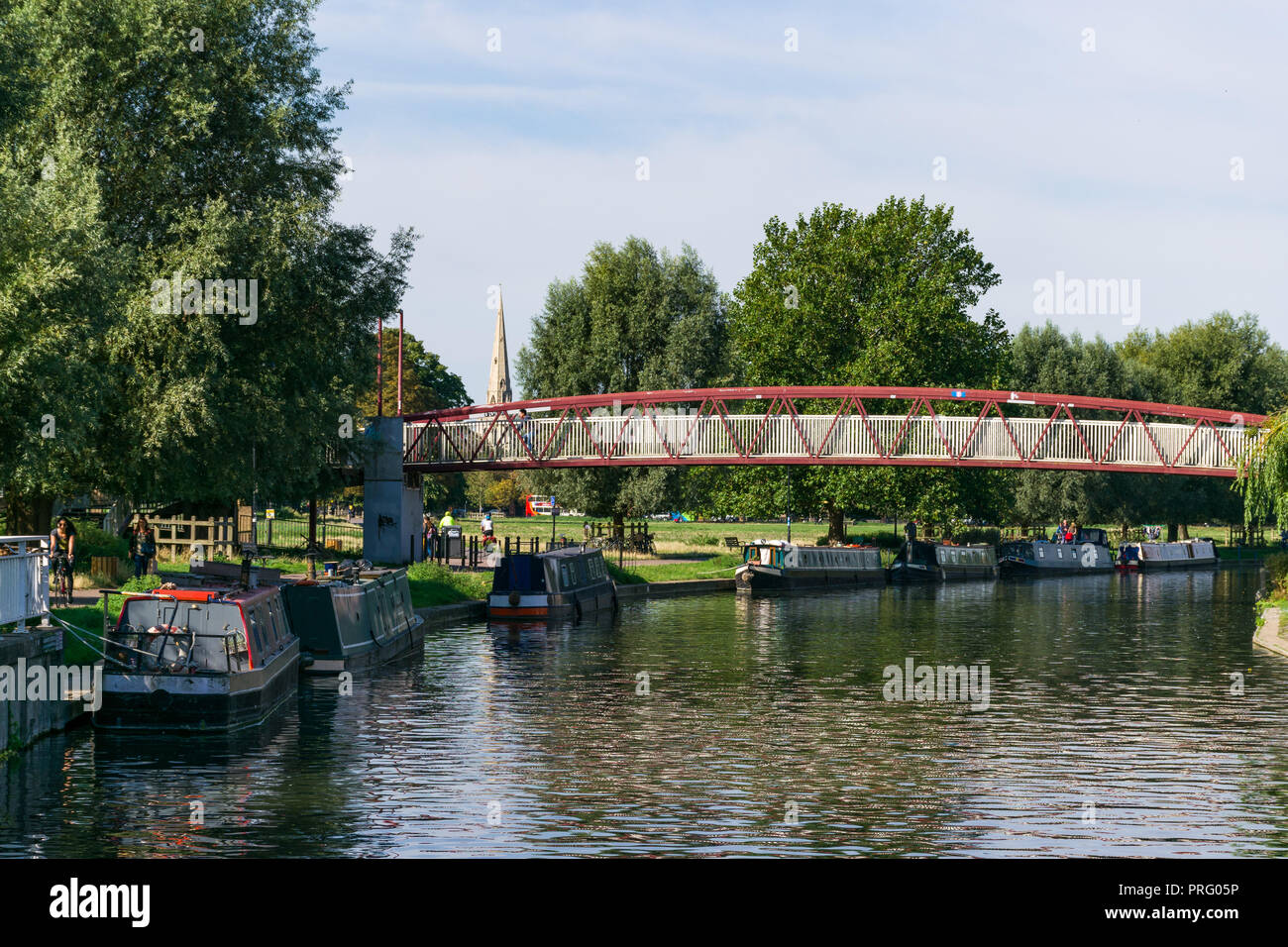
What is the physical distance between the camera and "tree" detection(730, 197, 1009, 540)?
70.9 m

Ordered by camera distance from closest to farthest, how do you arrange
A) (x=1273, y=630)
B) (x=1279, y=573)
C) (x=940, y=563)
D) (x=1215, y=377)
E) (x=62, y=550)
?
(x=62, y=550) < (x=1273, y=630) < (x=1279, y=573) < (x=940, y=563) < (x=1215, y=377)

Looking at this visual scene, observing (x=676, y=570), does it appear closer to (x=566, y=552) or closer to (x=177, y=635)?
(x=566, y=552)

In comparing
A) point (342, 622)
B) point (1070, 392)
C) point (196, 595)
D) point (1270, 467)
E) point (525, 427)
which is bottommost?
point (342, 622)

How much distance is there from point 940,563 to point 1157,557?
19735 mm

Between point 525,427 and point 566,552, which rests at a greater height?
point 525,427

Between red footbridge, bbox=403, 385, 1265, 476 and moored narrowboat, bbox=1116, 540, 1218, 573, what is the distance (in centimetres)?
1178

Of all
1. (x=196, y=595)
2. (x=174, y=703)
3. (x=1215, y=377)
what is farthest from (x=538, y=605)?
(x=1215, y=377)

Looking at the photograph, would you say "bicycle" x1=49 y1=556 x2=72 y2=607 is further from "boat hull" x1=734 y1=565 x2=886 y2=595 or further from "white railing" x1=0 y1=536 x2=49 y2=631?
"boat hull" x1=734 y1=565 x2=886 y2=595

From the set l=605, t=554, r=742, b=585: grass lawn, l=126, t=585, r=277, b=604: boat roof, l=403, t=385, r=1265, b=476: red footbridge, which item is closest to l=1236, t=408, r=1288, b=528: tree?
l=403, t=385, r=1265, b=476: red footbridge

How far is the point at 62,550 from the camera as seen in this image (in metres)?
34.0

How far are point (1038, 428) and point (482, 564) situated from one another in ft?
127
